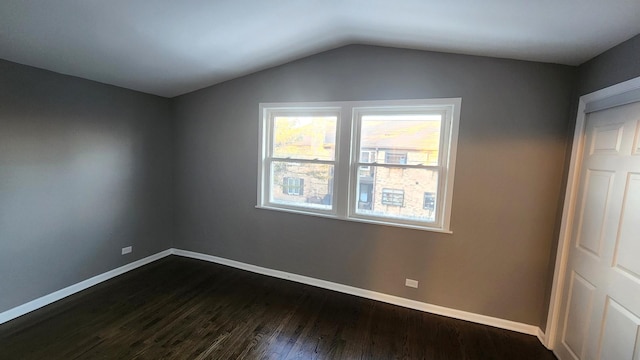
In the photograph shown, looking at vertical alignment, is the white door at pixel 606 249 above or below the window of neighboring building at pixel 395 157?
below

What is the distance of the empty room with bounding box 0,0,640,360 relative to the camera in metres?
1.75

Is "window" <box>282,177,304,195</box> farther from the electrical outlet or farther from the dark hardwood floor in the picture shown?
the electrical outlet

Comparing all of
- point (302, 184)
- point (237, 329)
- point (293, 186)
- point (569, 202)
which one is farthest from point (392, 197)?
point (237, 329)

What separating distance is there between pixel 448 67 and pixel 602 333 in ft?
7.55

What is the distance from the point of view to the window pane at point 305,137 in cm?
297

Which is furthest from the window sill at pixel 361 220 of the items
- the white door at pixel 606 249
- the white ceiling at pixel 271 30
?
the white ceiling at pixel 271 30

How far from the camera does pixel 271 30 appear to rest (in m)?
2.22

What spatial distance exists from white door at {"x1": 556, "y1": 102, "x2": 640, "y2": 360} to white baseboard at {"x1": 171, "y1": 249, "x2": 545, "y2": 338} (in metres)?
0.34

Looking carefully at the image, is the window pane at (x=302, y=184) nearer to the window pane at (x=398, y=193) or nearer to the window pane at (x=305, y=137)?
the window pane at (x=305, y=137)

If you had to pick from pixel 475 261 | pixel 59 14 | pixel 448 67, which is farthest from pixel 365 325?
pixel 59 14

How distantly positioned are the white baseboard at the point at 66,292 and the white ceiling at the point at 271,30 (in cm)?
219

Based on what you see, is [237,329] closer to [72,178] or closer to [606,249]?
[72,178]

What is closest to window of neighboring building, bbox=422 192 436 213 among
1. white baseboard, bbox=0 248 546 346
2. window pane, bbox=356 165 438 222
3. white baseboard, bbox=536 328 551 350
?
window pane, bbox=356 165 438 222

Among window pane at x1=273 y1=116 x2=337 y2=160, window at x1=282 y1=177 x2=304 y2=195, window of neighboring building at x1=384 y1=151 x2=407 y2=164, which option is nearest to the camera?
window of neighboring building at x1=384 y1=151 x2=407 y2=164
